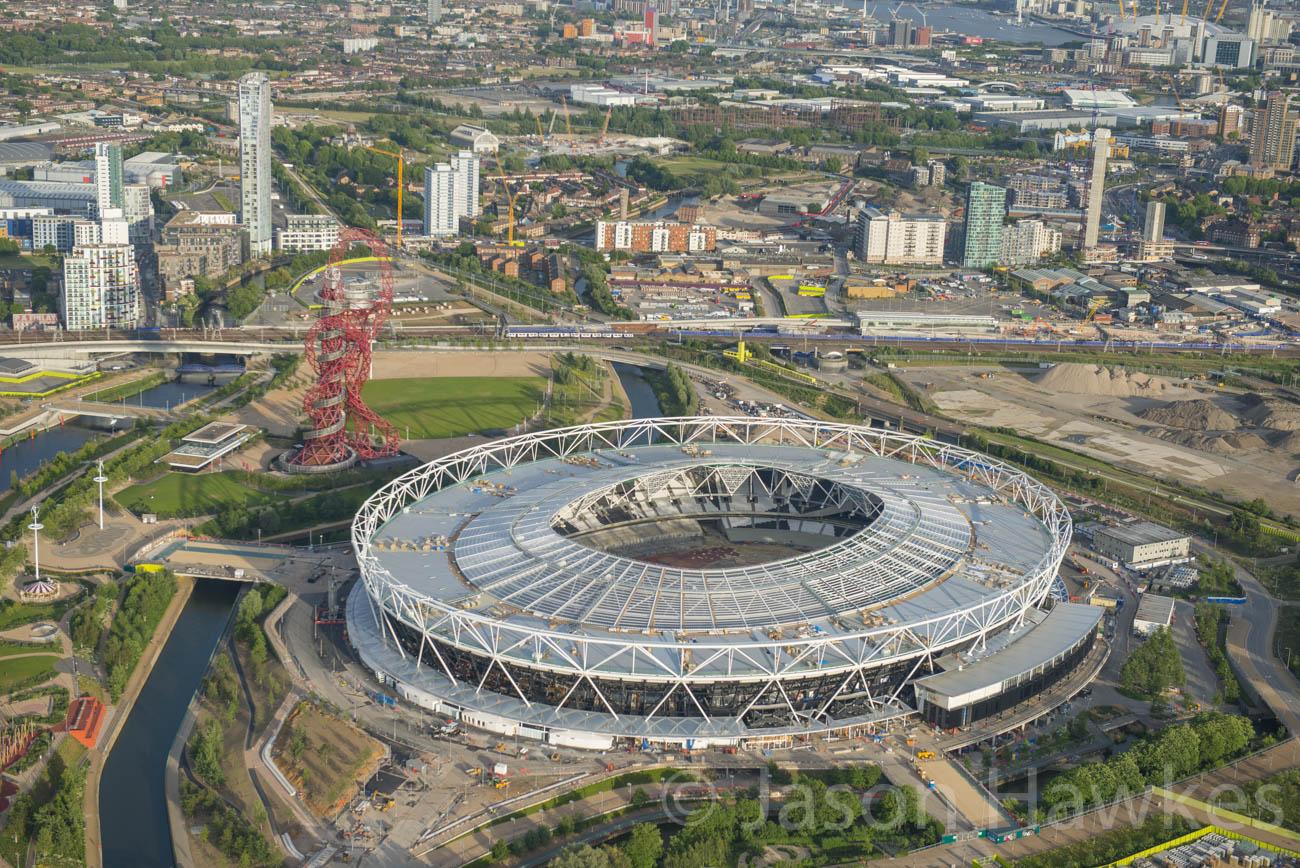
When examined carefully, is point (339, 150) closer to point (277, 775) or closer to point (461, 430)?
point (461, 430)

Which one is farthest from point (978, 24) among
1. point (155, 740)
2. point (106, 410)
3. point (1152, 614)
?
point (155, 740)

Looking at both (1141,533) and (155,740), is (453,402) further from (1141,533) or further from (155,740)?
(155,740)

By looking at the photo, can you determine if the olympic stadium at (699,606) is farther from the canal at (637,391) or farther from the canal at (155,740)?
the canal at (637,391)

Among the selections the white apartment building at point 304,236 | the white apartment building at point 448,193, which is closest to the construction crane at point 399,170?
the white apartment building at point 448,193

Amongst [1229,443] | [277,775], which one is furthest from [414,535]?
[1229,443]

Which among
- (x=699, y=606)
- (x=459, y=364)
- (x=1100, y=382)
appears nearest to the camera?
(x=699, y=606)

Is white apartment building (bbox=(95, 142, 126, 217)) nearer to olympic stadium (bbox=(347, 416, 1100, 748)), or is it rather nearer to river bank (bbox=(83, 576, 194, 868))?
river bank (bbox=(83, 576, 194, 868))
